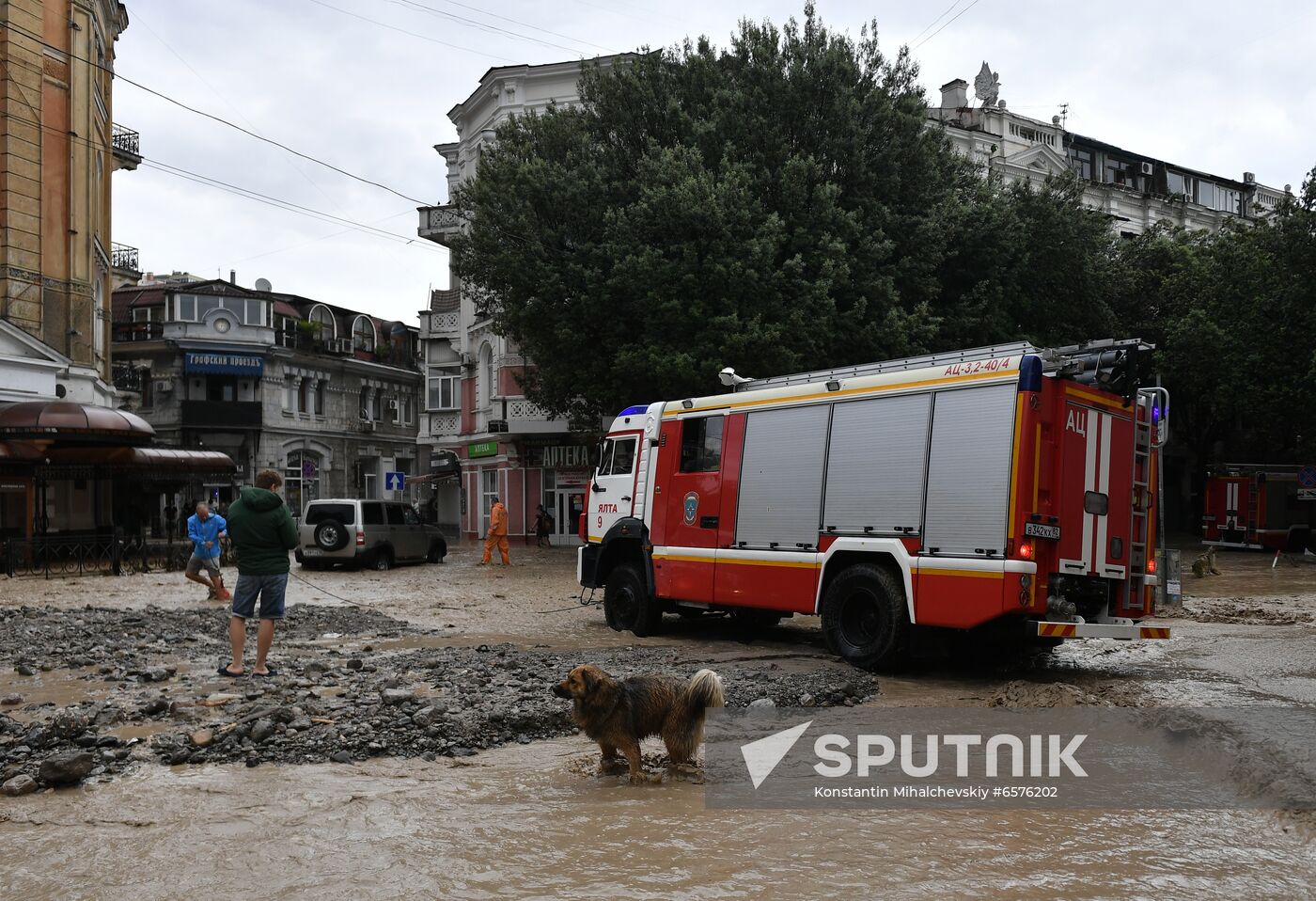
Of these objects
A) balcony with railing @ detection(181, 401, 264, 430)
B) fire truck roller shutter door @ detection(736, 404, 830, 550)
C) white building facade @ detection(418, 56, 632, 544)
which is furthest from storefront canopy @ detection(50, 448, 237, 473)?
balcony with railing @ detection(181, 401, 264, 430)

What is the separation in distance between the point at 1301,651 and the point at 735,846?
9420 mm

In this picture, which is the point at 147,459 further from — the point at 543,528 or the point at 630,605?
the point at 630,605

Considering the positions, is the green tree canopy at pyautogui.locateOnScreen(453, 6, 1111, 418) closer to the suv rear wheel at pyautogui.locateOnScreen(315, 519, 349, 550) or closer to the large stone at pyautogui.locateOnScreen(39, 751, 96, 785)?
the suv rear wheel at pyautogui.locateOnScreen(315, 519, 349, 550)

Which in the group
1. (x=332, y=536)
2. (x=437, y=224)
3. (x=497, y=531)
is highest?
(x=437, y=224)

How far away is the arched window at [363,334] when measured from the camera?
200 ft

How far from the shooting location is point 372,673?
32.0 ft

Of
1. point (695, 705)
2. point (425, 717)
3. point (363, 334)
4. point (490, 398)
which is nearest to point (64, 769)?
point (425, 717)

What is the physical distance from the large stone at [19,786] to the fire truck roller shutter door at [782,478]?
7.24m

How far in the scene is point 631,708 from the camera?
6.20 meters

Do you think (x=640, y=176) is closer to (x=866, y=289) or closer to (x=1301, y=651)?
(x=866, y=289)

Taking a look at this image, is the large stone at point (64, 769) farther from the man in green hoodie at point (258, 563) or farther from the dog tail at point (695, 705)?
the dog tail at point (695, 705)

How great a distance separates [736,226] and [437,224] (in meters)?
23.9

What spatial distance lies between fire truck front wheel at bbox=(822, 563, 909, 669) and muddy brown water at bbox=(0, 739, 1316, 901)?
13.6 feet

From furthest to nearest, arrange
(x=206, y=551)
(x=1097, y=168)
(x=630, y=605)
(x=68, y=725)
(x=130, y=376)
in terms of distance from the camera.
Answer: (x=130, y=376) → (x=1097, y=168) → (x=206, y=551) → (x=630, y=605) → (x=68, y=725)
